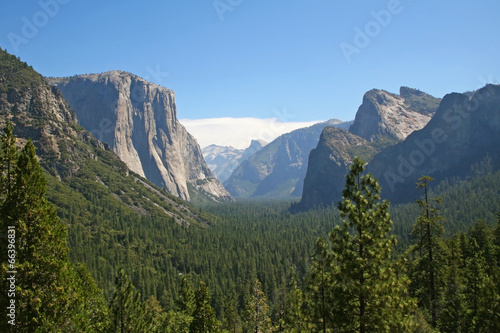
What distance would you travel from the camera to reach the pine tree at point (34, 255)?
669 inches

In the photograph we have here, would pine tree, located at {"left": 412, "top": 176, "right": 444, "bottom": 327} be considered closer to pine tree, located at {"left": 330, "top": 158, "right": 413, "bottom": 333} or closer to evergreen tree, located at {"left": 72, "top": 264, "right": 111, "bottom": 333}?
pine tree, located at {"left": 330, "top": 158, "right": 413, "bottom": 333}

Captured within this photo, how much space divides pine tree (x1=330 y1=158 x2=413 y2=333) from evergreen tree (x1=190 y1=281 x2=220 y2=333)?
61.0 ft

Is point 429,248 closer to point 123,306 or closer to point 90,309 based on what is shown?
point 123,306

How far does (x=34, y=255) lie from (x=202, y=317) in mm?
19937

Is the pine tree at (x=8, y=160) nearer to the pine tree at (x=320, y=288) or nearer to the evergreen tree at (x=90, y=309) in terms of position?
the evergreen tree at (x=90, y=309)

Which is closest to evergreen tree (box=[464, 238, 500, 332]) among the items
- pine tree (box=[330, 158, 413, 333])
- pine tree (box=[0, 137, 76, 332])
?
pine tree (box=[330, 158, 413, 333])

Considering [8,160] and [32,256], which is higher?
[8,160]

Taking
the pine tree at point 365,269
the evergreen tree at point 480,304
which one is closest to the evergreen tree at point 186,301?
the pine tree at point 365,269

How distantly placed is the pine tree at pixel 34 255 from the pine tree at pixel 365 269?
15373 mm

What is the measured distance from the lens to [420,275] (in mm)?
30000

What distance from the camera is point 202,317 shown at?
32.9 meters

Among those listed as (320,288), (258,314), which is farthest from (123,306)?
(320,288)

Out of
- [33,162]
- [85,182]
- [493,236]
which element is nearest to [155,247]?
[85,182]

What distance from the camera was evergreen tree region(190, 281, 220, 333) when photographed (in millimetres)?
32562
